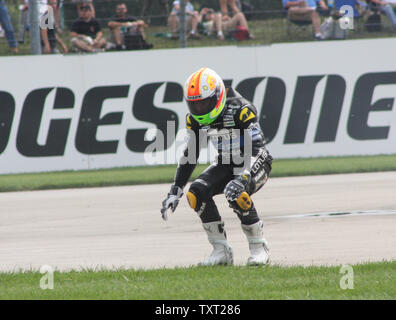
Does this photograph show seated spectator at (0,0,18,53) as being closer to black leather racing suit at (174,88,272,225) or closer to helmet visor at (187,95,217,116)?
black leather racing suit at (174,88,272,225)

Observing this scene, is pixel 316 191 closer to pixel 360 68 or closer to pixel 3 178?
pixel 360 68

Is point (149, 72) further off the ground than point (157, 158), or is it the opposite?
point (149, 72)

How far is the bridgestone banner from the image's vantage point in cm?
1627

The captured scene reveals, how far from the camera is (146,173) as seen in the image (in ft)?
50.9

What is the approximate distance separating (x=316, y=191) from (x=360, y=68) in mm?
5181

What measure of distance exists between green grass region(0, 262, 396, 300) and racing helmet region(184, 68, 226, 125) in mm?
1307

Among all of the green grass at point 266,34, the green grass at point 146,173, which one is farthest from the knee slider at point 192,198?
the green grass at point 266,34

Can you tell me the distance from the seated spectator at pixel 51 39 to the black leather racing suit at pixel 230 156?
10185mm

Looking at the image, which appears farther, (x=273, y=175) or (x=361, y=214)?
(x=273, y=175)

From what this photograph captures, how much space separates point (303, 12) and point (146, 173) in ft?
17.4

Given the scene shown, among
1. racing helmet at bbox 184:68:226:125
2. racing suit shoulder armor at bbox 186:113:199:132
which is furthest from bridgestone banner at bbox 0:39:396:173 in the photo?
racing helmet at bbox 184:68:226:125

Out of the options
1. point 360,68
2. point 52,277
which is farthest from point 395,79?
point 52,277

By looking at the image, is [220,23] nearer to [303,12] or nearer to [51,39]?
[303,12]
